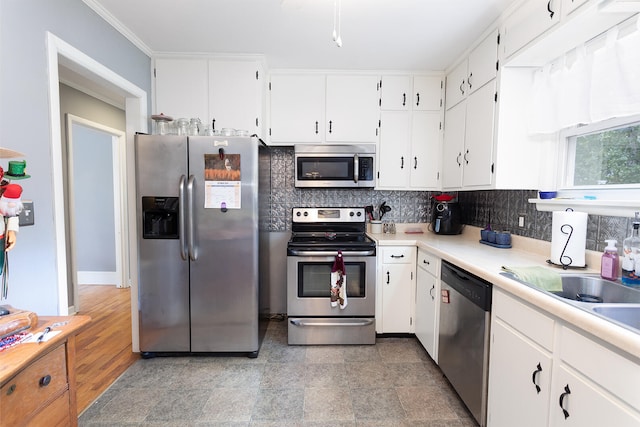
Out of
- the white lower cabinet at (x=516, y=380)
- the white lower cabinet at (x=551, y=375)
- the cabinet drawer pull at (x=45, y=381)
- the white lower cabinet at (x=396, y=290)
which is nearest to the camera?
the white lower cabinet at (x=551, y=375)

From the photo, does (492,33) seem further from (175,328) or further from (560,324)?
(175,328)

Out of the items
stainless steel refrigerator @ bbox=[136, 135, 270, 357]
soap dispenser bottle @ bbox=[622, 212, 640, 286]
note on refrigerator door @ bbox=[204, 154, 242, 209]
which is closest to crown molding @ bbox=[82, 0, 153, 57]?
stainless steel refrigerator @ bbox=[136, 135, 270, 357]

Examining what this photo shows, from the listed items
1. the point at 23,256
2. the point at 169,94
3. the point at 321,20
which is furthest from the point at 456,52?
the point at 23,256

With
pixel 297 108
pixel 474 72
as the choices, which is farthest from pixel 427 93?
pixel 297 108

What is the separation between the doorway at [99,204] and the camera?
387 centimetres

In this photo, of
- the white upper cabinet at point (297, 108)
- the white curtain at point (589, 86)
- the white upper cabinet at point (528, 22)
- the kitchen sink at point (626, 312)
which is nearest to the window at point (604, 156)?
the white curtain at point (589, 86)

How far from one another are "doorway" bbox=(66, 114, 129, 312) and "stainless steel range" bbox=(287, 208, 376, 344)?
9.43ft

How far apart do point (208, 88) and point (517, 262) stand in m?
2.67

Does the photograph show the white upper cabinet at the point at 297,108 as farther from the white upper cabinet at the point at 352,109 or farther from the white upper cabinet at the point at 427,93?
the white upper cabinet at the point at 427,93

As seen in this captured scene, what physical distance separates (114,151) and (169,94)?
2.00m

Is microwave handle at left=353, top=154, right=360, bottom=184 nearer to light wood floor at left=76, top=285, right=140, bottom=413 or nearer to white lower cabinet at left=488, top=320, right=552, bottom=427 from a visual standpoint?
white lower cabinet at left=488, top=320, right=552, bottom=427

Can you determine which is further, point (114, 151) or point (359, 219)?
point (114, 151)

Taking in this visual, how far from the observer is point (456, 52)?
2396mm

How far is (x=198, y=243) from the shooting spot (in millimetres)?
2229
